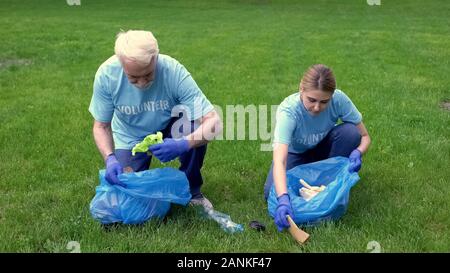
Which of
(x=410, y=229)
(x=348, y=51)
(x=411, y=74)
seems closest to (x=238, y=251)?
(x=410, y=229)

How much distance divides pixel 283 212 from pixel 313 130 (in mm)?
738

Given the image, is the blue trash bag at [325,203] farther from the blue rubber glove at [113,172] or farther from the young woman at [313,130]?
the blue rubber glove at [113,172]

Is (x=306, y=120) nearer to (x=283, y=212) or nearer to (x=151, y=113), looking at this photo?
(x=283, y=212)

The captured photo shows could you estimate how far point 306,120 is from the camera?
3270 mm

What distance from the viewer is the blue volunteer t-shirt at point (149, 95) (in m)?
3.09

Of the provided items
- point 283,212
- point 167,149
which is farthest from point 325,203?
point 167,149

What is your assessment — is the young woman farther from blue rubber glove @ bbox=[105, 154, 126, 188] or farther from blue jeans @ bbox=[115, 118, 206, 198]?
blue rubber glove @ bbox=[105, 154, 126, 188]

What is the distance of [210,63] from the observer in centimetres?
821

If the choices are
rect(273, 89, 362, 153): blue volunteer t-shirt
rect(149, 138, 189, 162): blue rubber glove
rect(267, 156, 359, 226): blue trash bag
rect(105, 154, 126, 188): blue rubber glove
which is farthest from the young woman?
rect(105, 154, 126, 188): blue rubber glove

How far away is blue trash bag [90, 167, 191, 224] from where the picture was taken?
2.91 m

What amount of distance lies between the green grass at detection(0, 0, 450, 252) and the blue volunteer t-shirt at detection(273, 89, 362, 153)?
45 cm

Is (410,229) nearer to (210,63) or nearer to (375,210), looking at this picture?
(375,210)

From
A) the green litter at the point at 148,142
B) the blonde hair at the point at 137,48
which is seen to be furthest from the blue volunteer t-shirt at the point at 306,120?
the blonde hair at the point at 137,48

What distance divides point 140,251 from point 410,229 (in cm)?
141
